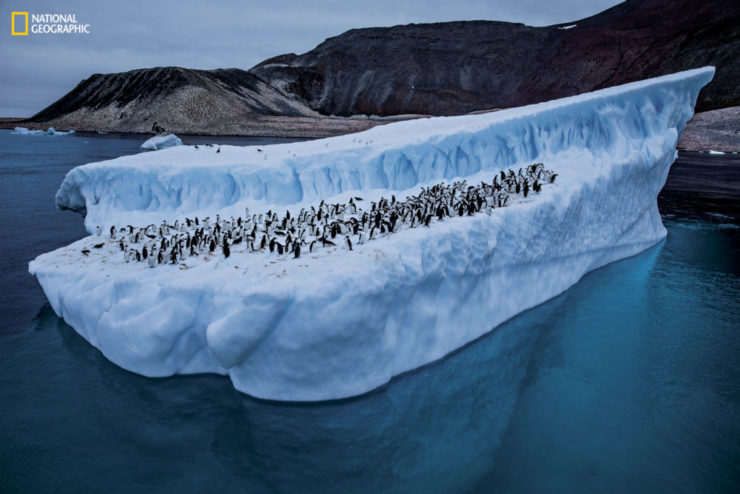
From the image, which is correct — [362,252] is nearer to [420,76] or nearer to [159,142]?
[159,142]

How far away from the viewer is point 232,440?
14.9 feet

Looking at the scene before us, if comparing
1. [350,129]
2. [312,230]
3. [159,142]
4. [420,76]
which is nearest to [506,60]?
[420,76]

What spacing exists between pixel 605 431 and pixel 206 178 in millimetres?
9350

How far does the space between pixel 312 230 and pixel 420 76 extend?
82820mm

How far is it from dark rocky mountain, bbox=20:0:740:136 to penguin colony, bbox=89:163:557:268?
50812 mm

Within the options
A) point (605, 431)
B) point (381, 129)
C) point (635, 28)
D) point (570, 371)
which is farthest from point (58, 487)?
point (635, 28)

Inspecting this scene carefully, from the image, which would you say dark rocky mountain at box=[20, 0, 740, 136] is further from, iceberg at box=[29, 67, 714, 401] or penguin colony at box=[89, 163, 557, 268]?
penguin colony at box=[89, 163, 557, 268]

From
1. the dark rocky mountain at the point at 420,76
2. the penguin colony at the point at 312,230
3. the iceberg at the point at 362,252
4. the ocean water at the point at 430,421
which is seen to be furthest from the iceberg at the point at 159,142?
the dark rocky mountain at the point at 420,76

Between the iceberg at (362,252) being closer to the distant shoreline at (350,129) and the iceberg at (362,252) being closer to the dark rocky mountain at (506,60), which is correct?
the distant shoreline at (350,129)

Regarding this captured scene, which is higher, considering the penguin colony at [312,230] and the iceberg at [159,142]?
the iceberg at [159,142]

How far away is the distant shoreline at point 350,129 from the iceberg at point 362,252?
42012 mm

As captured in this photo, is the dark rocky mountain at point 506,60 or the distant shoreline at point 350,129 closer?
the distant shoreline at point 350,129

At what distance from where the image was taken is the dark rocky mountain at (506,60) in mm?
57188

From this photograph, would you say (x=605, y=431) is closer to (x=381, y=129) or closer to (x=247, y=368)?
(x=247, y=368)
